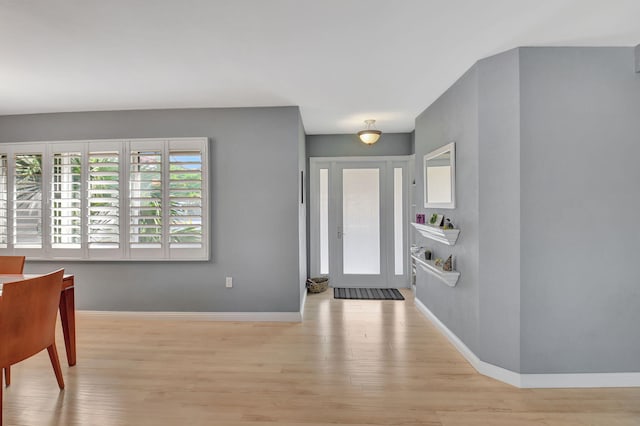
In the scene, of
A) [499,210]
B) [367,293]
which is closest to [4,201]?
[367,293]

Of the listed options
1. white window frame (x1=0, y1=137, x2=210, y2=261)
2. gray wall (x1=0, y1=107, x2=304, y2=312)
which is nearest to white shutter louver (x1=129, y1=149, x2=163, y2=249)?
white window frame (x1=0, y1=137, x2=210, y2=261)

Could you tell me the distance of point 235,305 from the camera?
3.85 metres

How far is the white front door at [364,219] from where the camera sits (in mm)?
5336

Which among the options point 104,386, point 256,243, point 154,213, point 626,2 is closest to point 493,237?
point 626,2

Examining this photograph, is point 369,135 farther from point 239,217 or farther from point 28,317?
point 28,317

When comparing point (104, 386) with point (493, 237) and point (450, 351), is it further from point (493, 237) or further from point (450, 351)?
point (493, 237)

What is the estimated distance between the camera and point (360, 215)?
536cm

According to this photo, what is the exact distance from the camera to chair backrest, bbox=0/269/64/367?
195 cm

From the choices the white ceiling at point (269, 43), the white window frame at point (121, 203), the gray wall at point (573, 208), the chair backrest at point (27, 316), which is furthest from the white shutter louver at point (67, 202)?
the gray wall at point (573, 208)

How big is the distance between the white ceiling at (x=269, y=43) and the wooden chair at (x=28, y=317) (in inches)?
66.6

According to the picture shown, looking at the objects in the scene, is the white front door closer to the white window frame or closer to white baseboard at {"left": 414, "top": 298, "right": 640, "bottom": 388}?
the white window frame

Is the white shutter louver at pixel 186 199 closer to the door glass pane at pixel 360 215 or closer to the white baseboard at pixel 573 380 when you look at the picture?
the door glass pane at pixel 360 215

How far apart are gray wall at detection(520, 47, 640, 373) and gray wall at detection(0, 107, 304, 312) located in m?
2.34

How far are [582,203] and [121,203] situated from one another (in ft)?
14.8
